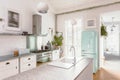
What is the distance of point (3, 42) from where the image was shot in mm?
3480

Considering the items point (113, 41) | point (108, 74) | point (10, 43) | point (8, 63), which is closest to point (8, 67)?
point (8, 63)

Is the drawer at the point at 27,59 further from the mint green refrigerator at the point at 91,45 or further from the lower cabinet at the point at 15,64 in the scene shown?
the mint green refrigerator at the point at 91,45

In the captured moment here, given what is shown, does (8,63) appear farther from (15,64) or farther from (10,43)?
(10,43)

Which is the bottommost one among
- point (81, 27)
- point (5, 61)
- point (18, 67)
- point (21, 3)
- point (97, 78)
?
point (97, 78)

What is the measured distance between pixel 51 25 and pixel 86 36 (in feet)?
7.18

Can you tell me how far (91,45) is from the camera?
4633 millimetres

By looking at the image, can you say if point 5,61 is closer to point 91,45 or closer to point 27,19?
point 27,19

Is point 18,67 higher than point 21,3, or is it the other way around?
point 21,3

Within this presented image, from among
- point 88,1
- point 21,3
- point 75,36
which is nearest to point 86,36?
point 75,36

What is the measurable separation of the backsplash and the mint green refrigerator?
261 cm

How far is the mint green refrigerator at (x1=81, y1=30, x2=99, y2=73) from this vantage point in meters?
4.57

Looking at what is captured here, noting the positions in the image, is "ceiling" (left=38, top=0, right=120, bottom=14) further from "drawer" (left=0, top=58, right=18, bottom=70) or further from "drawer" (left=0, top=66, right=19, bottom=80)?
"drawer" (left=0, top=66, right=19, bottom=80)

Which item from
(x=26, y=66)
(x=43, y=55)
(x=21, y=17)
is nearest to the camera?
(x=26, y=66)

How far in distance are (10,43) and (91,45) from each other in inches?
126
